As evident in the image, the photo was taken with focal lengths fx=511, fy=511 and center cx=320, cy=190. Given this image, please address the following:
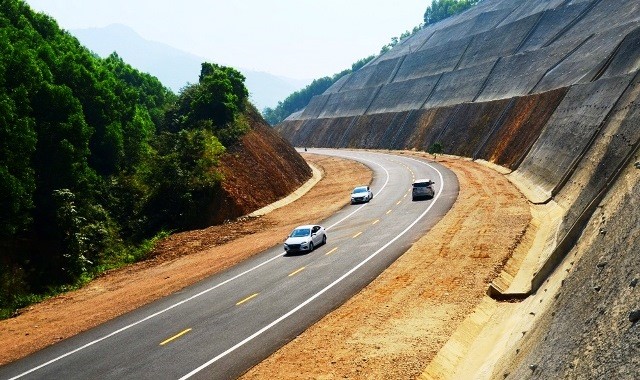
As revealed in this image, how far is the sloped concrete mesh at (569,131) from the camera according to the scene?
35500 millimetres

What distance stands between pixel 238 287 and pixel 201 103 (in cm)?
3371

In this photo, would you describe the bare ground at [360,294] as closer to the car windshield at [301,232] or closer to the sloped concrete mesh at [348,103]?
the car windshield at [301,232]

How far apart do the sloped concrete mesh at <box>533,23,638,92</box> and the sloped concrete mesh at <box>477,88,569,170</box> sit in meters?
2.95

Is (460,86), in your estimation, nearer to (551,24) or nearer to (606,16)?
(551,24)

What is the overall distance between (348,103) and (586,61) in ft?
246

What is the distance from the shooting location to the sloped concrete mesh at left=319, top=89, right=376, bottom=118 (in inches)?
4796

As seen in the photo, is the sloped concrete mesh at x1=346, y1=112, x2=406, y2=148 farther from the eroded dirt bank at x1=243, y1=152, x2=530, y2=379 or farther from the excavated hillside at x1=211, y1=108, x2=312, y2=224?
the eroded dirt bank at x1=243, y1=152, x2=530, y2=379

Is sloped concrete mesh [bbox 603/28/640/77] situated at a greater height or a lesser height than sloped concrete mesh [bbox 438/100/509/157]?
greater

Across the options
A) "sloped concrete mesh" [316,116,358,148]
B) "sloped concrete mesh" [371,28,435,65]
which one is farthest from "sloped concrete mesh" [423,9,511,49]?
"sloped concrete mesh" [316,116,358,148]

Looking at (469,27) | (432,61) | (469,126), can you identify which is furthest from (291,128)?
(469,126)

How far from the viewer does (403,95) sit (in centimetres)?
10938

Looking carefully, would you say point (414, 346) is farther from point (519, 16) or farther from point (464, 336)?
point (519, 16)

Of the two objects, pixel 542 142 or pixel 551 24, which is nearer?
pixel 542 142

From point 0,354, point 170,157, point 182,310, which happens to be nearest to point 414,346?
point 182,310
